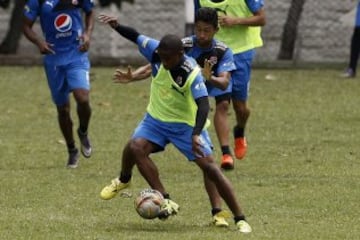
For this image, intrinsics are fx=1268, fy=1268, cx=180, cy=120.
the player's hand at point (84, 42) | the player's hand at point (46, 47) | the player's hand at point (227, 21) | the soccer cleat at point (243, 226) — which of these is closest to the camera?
the soccer cleat at point (243, 226)

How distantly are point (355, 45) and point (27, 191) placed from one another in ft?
34.6

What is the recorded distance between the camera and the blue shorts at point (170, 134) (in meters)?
9.50

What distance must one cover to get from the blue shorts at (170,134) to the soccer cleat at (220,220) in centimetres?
46

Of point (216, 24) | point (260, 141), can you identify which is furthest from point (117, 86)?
point (216, 24)

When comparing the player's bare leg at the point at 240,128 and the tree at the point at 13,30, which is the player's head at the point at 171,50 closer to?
the player's bare leg at the point at 240,128

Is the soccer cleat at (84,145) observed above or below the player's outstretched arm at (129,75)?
below

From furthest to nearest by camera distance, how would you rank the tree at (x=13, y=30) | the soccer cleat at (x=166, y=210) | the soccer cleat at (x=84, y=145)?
the tree at (x=13, y=30)
the soccer cleat at (x=84, y=145)
the soccer cleat at (x=166, y=210)

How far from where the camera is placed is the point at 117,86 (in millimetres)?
20375

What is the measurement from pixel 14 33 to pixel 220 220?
1640 centimetres

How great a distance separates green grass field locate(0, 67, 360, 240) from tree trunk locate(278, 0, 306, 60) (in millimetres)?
4086

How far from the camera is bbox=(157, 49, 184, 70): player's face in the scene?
9.14m

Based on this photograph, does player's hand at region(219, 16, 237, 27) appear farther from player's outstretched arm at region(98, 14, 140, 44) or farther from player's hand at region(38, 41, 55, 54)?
player's outstretched arm at region(98, 14, 140, 44)

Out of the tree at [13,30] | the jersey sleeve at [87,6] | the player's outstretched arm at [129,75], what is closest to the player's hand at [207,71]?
the player's outstretched arm at [129,75]

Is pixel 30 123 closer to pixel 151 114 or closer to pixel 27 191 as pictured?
pixel 27 191
